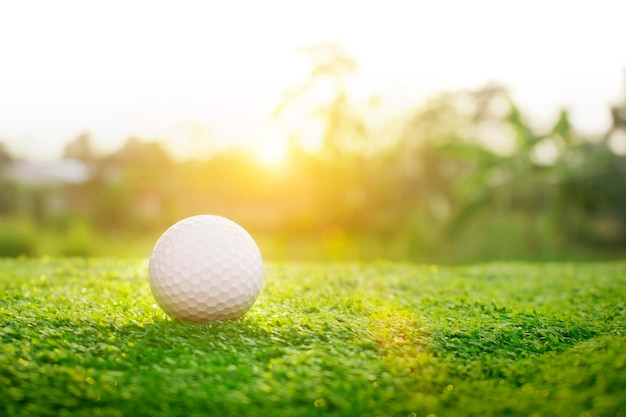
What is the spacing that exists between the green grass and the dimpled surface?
0.15m

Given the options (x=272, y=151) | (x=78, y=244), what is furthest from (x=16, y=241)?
(x=272, y=151)

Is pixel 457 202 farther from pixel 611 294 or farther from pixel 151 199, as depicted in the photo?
pixel 611 294

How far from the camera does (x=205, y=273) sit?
477 centimetres

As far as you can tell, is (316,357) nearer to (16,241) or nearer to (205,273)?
(205,273)

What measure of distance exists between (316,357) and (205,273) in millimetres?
1371

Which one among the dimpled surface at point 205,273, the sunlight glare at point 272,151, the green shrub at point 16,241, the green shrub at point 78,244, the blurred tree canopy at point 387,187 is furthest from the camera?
the sunlight glare at point 272,151

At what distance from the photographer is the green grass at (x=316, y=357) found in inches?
130

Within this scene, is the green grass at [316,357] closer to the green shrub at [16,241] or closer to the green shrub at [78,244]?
the green shrub at [16,241]

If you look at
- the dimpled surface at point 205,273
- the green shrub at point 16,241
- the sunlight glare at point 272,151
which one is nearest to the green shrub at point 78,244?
the green shrub at point 16,241

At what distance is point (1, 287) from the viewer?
6.14 m

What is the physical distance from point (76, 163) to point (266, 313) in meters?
22.8

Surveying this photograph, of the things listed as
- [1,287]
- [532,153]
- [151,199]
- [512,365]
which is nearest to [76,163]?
[151,199]

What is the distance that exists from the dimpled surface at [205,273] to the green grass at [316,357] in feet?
0.51

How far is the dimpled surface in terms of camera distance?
4.66 meters
